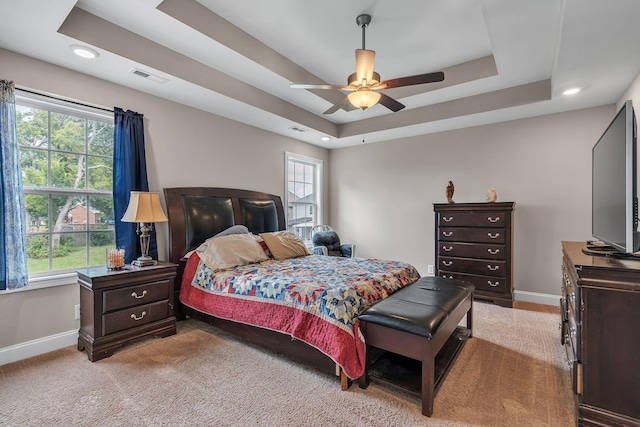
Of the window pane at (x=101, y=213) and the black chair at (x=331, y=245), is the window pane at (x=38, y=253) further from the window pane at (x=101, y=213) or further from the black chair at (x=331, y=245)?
the black chair at (x=331, y=245)

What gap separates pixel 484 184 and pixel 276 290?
142 inches

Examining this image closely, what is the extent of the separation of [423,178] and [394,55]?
220 cm

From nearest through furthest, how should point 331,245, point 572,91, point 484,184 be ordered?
point 572,91
point 484,184
point 331,245

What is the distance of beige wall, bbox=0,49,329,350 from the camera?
2520 millimetres

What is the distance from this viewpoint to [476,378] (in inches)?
86.7

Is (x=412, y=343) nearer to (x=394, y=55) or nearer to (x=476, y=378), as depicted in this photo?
(x=476, y=378)

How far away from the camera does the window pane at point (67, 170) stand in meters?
2.77

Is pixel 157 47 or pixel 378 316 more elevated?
pixel 157 47

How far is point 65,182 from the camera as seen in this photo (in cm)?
283

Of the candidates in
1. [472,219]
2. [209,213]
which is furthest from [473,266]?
[209,213]

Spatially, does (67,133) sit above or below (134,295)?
above

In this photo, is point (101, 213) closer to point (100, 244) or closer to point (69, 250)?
point (100, 244)

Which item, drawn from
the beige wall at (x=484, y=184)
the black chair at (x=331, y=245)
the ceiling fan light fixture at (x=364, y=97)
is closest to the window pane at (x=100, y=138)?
the ceiling fan light fixture at (x=364, y=97)

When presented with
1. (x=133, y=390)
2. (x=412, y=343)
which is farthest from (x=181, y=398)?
(x=412, y=343)
